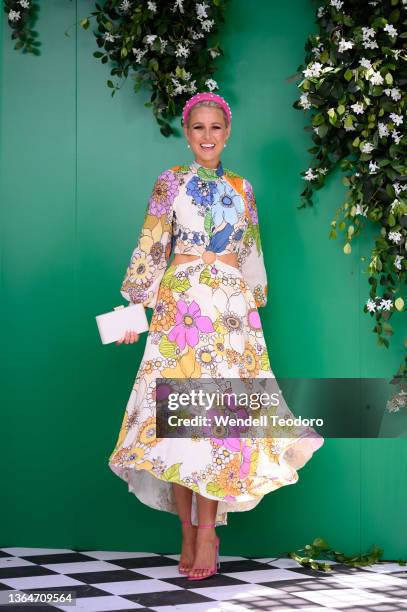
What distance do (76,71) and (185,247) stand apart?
1.00 meters

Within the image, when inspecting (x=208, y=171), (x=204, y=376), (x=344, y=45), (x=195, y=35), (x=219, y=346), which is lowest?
(x=204, y=376)

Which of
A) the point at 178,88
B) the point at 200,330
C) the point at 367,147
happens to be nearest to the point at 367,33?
the point at 367,147

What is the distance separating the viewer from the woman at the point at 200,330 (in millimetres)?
4020

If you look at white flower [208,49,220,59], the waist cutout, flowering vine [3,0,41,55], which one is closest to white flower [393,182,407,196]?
the waist cutout

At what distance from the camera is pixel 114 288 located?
462 centimetres

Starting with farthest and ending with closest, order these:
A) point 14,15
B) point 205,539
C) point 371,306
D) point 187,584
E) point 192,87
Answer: point 14,15
point 192,87
point 371,306
point 205,539
point 187,584

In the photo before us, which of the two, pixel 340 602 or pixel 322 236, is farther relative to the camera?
pixel 322 236

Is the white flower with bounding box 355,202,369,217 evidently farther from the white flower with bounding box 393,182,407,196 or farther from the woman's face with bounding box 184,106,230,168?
the woman's face with bounding box 184,106,230,168

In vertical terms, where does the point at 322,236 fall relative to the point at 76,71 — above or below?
below

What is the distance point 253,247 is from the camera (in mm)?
4332

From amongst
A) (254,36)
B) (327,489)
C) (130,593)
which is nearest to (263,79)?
(254,36)

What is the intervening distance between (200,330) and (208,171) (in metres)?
0.61

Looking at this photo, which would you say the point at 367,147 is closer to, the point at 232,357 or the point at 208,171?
the point at 208,171

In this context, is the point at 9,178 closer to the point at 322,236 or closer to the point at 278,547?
the point at 322,236
